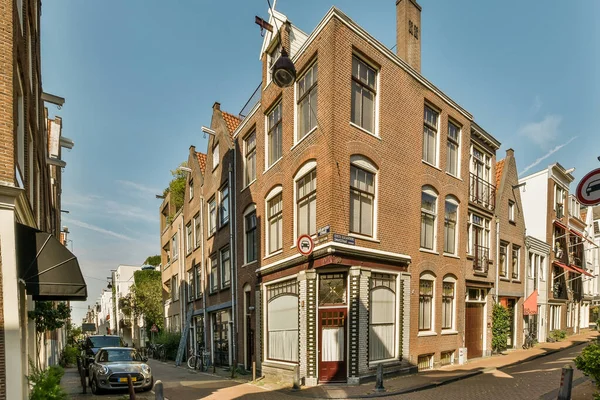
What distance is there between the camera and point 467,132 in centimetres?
1916

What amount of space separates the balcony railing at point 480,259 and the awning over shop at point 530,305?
4815 millimetres

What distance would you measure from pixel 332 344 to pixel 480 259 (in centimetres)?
1085

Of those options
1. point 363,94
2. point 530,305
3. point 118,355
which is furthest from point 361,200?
point 530,305

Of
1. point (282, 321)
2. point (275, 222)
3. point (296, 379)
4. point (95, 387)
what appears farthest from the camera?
point (275, 222)

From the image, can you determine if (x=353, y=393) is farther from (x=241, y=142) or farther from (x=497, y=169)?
(x=497, y=169)

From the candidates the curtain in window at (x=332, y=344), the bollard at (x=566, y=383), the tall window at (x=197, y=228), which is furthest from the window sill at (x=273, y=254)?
the tall window at (x=197, y=228)

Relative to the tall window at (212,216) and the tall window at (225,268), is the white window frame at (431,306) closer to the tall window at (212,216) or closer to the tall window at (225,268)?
the tall window at (225,268)

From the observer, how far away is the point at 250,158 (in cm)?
1941

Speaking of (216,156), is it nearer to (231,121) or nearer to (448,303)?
(231,121)

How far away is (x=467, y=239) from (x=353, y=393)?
10968mm

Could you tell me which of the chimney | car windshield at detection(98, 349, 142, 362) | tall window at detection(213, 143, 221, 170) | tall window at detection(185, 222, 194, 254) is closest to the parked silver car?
car windshield at detection(98, 349, 142, 362)

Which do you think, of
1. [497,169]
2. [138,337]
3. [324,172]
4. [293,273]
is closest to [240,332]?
[293,273]

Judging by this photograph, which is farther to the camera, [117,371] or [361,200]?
[361,200]

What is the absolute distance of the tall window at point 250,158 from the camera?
1898 cm
